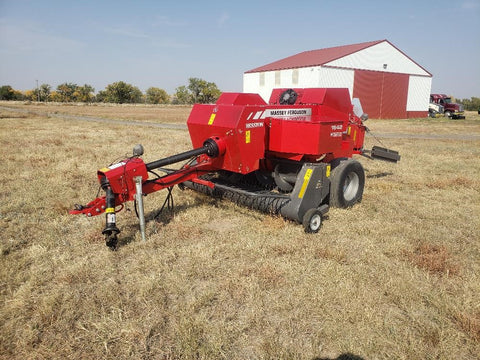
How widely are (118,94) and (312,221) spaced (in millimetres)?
85419

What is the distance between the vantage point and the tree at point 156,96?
99.0 meters

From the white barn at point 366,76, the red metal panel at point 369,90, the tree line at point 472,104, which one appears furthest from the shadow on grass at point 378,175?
the tree line at point 472,104

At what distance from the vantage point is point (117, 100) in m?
82.1

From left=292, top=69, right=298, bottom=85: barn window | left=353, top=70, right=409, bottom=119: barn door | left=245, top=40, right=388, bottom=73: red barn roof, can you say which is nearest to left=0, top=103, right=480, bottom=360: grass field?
left=245, top=40, right=388, bottom=73: red barn roof

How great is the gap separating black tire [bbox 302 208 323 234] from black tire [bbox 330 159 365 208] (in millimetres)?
807

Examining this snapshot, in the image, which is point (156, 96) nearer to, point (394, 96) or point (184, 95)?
point (184, 95)

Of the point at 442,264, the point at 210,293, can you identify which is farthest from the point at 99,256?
the point at 442,264

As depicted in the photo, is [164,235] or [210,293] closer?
[210,293]

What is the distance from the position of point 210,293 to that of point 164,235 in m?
1.60

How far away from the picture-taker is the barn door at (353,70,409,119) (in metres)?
31.1

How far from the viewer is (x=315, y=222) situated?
4859mm

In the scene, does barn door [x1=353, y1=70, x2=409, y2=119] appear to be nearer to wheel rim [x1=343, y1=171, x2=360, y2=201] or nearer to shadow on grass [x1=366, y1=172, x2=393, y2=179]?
shadow on grass [x1=366, y1=172, x2=393, y2=179]

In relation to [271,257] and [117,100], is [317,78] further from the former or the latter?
[117,100]

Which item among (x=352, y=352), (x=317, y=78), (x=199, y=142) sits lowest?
(x=352, y=352)
